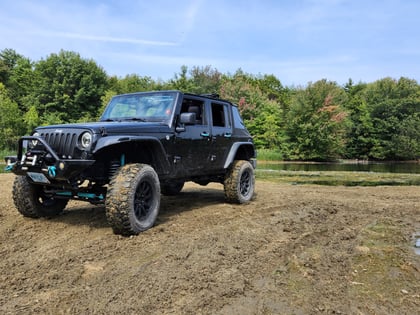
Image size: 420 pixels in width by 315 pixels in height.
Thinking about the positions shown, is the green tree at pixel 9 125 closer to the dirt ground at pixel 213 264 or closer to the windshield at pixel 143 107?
the dirt ground at pixel 213 264

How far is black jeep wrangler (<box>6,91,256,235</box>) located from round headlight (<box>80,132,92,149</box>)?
1 centimetres

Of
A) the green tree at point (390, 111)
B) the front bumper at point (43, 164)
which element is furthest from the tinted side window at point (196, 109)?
the green tree at point (390, 111)

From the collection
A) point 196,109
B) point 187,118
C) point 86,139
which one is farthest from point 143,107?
point 86,139

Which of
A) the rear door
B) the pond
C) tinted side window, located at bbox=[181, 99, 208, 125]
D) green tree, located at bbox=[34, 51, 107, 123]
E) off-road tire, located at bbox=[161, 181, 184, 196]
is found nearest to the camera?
the rear door

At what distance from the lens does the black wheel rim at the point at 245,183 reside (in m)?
7.86

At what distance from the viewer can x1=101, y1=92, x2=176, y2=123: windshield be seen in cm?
592

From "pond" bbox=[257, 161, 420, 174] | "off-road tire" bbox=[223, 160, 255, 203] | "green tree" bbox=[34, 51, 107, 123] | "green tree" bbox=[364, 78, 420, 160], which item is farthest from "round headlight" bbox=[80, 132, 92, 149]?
"green tree" bbox=[364, 78, 420, 160]

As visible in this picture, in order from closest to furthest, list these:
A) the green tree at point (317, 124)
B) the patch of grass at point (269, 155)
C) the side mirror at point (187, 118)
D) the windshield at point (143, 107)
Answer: the side mirror at point (187, 118)
the windshield at point (143, 107)
the patch of grass at point (269, 155)
the green tree at point (317, 124)

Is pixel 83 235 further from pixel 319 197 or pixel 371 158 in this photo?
pixel 371 158

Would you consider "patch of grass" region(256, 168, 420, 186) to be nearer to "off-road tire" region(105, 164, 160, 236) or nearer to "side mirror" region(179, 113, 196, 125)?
"side mirror" region(179, 113, 196, 125)

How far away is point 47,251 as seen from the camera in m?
4.10

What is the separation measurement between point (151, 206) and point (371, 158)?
139ft

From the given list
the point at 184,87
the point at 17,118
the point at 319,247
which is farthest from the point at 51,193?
the point at 184,87

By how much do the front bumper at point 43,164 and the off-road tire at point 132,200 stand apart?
0.46 metres
